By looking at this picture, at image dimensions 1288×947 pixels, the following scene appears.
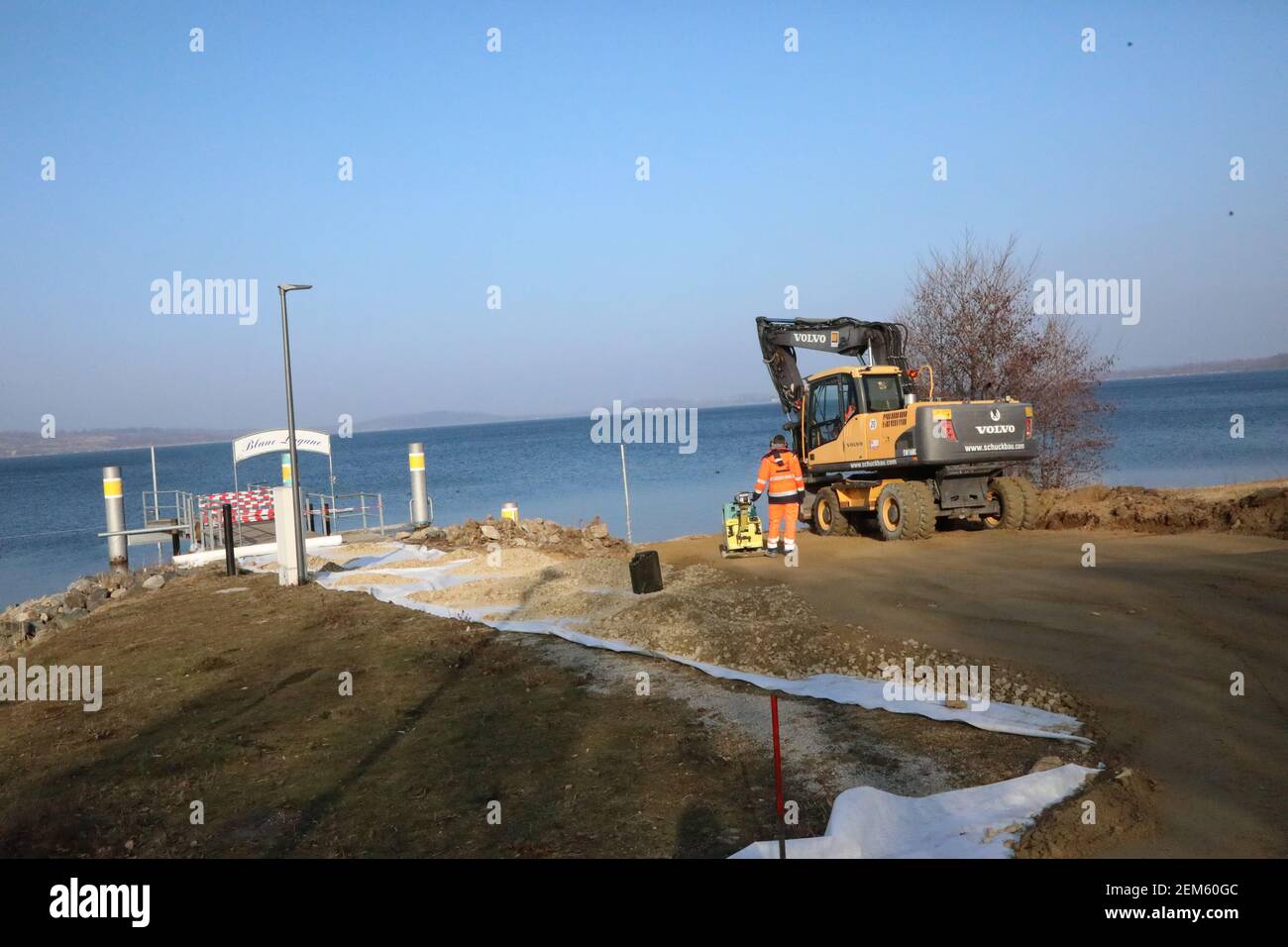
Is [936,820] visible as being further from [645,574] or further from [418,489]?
[418,489]

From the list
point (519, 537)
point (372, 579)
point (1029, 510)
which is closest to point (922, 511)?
point (1029, 510)

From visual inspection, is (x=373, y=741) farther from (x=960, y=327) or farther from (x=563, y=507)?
(x=563, y=507)

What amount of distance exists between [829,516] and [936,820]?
15000 mm

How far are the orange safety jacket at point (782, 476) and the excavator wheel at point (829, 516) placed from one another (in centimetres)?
366

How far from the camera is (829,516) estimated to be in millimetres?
20953

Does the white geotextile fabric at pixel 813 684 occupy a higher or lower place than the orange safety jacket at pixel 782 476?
lower

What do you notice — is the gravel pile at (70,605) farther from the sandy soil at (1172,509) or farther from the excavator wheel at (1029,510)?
the sandy soil at (1172,509)

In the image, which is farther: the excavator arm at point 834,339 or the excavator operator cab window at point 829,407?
the excavator arm at point 834,339

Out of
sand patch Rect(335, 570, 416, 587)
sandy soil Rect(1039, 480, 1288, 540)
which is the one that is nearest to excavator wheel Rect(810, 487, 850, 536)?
sandy soil Rect(1039, 480, 1288, 540)

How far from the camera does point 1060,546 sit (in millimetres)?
16578

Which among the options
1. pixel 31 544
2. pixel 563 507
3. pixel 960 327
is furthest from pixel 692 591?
pixel 31 544

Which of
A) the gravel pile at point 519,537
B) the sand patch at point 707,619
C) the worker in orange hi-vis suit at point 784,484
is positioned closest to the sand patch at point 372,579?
the sand patch at point 707,619

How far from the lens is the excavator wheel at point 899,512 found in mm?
18359

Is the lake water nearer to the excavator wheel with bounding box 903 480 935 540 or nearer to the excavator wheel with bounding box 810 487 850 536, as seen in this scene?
the excavator wheel with bounding box 810 487 850 536
